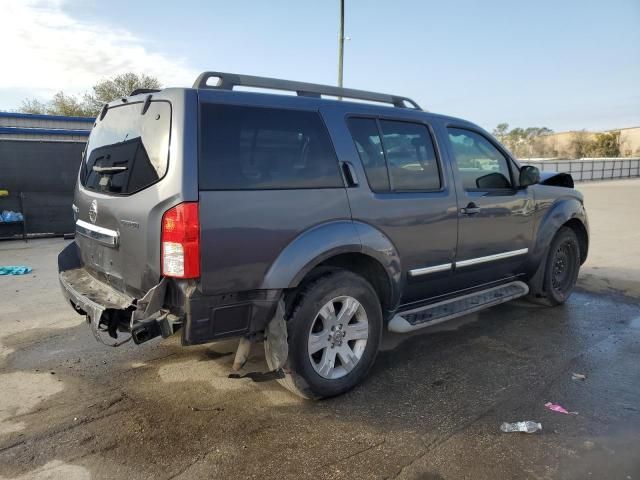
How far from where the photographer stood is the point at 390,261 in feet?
11.8

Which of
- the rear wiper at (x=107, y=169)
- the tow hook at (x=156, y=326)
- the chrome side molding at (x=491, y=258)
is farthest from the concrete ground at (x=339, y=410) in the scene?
the rear wiper at (x=107, y=169)

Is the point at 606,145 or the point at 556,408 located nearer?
the point at 556,408

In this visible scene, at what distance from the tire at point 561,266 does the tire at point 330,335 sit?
2.66 metres

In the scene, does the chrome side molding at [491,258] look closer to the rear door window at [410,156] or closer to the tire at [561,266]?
the tire at [561,266]

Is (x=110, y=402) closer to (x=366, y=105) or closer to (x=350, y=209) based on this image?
(x=350, y=209)

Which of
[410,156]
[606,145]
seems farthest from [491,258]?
[606,145]

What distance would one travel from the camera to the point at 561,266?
5578 millimetres

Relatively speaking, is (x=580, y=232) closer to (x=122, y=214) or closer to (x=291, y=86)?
(x=291, y=86)

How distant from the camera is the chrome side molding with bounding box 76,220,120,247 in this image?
10.4 ft

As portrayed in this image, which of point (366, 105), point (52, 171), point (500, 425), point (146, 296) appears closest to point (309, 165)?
point (366, 105)

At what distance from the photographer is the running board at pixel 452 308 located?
3.75 metres

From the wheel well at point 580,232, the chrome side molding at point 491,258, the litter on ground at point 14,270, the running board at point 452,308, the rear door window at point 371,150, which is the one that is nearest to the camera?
the rear door window at point 371,150

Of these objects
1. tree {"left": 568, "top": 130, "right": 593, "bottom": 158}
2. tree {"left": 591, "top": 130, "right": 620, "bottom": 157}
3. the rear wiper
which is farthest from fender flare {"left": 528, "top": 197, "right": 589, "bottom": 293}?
tree {"left": 568, "top": 130, "right": 593, "bottom": 158}

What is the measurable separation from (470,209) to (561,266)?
210 centimetres
